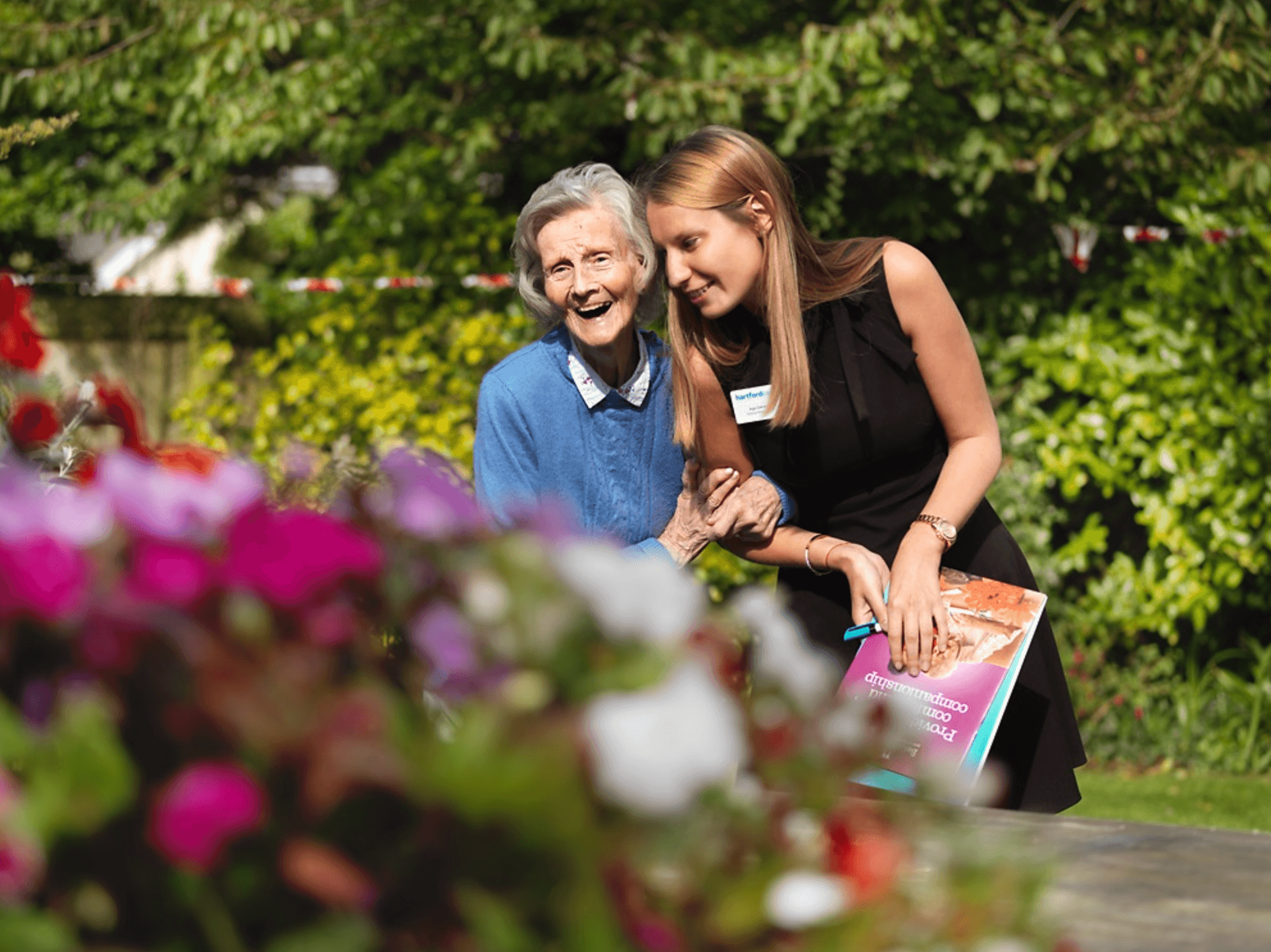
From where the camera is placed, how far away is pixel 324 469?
41.8 inches

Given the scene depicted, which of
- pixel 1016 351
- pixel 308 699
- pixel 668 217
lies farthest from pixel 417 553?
pixel 1016 351

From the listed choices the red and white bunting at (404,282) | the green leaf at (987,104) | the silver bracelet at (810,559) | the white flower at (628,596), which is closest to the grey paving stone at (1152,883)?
the white flower at (628,596)

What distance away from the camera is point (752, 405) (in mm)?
2369

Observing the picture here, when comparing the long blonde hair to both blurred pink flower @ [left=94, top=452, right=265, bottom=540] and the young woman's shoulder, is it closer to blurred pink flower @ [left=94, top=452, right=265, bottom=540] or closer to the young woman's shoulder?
the young woman's shoulder

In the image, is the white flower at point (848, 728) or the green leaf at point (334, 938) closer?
the green leaf at point (334, 938)

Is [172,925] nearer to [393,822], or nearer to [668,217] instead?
[393,822]

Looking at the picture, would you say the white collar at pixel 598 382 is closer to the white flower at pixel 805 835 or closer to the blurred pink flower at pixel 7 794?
the white flower at pixel 805 835

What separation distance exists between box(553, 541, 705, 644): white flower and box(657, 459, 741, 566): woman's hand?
65.9 inches

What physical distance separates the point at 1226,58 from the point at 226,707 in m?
4.32

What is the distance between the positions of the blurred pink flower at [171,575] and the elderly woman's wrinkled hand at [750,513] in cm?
173

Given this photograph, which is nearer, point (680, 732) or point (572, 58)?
point (680, 732)

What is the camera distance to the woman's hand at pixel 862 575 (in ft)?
7.50

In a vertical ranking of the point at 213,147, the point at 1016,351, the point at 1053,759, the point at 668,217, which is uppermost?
the point at 213,147

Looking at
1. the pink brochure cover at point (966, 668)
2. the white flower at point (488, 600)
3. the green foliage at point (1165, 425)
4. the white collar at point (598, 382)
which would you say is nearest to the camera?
the white flower at point (488, 600)
